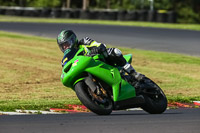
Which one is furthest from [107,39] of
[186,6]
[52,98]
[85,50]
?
[186,6]

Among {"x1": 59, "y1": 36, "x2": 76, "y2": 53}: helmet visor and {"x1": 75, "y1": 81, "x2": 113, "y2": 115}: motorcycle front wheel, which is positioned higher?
{"x1": 59, "y1": 36, "x2": 76, "y2": 53}: helmet visor

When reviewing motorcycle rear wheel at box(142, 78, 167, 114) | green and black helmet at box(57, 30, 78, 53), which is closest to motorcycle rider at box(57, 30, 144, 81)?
green and black helmet at box(57, 30, 78, 53)

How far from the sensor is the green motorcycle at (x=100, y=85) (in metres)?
7.88

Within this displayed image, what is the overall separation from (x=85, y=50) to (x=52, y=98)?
3460mm

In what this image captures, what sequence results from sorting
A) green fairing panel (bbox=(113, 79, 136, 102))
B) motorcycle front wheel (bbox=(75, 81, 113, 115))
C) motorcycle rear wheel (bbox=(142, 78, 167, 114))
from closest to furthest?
motorcycle front wheel (bbox=(75, 81, 113, 115)), green fairing panel (bbox=(113, 79, 136, 102)), motorcycle rear wheel (bbox=(142, 78, 167, 114))

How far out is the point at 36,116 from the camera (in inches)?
306

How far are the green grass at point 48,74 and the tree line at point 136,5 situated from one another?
160 ft

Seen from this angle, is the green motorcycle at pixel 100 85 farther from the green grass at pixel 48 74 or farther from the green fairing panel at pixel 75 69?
the green grass at pixel 48 74

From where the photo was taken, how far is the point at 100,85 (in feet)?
26.6

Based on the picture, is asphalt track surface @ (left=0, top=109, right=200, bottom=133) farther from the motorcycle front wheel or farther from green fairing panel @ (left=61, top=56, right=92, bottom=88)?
green fairing panel @ (left=61, top=56, right=92, bottom=88)

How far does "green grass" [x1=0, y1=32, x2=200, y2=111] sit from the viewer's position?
11.4 m

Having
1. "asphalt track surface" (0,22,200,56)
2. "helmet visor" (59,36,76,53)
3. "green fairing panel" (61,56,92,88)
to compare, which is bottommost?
"asphalt track surface" (0,22,200,56)

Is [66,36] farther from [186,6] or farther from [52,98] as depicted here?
[186,6]

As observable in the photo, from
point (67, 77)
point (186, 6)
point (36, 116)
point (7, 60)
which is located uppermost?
point (67, 77)
